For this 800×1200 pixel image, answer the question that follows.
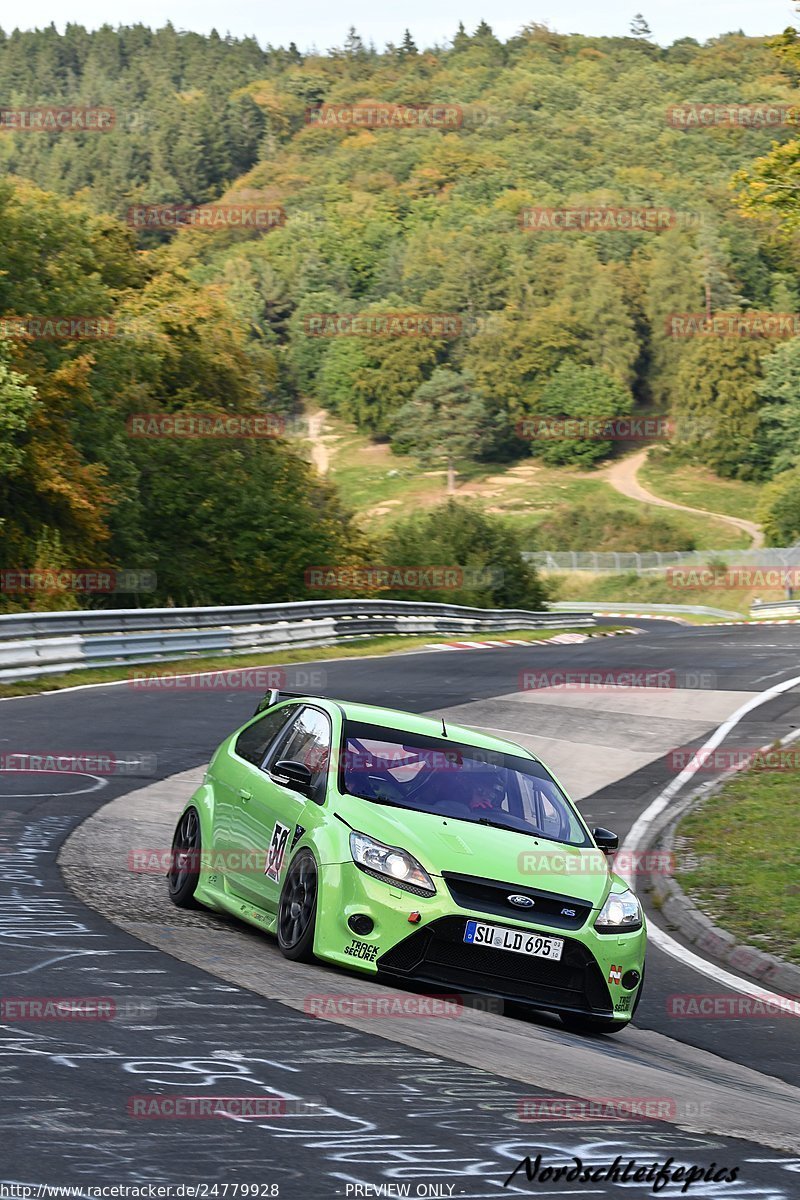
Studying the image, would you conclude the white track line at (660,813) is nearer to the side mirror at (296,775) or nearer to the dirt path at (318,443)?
the side mirror at (296,775)

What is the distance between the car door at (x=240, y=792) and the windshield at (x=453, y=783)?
Answer: 0.73 metres

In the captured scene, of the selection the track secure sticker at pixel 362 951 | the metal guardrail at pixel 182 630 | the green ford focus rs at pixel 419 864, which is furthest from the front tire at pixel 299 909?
the metal guardrail at pixel 182 630

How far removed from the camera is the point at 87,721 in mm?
19406

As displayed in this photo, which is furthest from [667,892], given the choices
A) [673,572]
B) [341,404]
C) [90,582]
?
[341,404]

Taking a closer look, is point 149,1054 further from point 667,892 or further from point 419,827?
point 667,892

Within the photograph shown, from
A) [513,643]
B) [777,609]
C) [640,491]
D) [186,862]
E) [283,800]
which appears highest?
[283,800]

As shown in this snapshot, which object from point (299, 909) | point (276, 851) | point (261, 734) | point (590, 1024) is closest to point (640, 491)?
point (261, 734)

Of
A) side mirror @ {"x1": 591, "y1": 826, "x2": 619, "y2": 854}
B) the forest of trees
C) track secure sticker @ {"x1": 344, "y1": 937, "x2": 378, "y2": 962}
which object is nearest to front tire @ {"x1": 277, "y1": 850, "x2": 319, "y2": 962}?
track secure sticker @ {"x1": 344, "y1": 937, "x2": 378, "y2": 962}

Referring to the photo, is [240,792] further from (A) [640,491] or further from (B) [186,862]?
(A) [640,491]

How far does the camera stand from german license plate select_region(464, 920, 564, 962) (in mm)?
7773

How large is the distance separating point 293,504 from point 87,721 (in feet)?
77.7

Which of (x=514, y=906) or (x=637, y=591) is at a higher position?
(x=514, y=906)

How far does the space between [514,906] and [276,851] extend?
57.8 inches

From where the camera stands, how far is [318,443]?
169 meters
